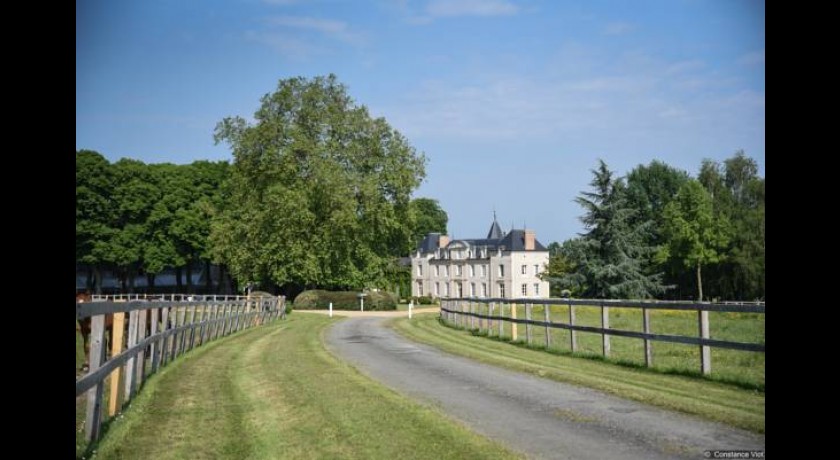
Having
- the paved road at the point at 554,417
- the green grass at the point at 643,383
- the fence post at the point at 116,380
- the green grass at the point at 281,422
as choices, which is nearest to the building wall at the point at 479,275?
the green grass at the point at 643,383

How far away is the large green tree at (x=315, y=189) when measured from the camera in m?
53.1

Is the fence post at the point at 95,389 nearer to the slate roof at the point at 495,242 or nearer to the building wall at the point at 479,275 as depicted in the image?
the building wall at the point at 479,275

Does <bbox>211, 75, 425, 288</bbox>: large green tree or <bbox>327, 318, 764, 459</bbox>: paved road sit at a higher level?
<bbox>211, 75, 425, 288</bbox>: large green tree

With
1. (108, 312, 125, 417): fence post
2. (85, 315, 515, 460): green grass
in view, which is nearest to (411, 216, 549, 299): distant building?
(85, 315, 515, 460): green grass

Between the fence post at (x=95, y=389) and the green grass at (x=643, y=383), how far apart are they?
610 cm

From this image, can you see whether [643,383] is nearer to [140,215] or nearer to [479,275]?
[140,215]

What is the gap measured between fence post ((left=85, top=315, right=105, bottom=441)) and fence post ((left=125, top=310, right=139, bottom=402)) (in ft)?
8.52

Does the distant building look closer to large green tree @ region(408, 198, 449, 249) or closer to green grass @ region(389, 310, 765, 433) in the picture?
large green tree @ region(408, 198, 449, 249)

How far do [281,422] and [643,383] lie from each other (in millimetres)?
5826

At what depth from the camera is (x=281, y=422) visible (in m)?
8.42

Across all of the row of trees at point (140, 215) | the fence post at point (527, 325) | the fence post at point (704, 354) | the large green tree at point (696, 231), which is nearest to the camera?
the fence post at point (704, 354)

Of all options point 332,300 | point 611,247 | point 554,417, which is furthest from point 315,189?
point 554,417

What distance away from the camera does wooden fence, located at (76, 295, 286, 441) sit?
23.9ft
